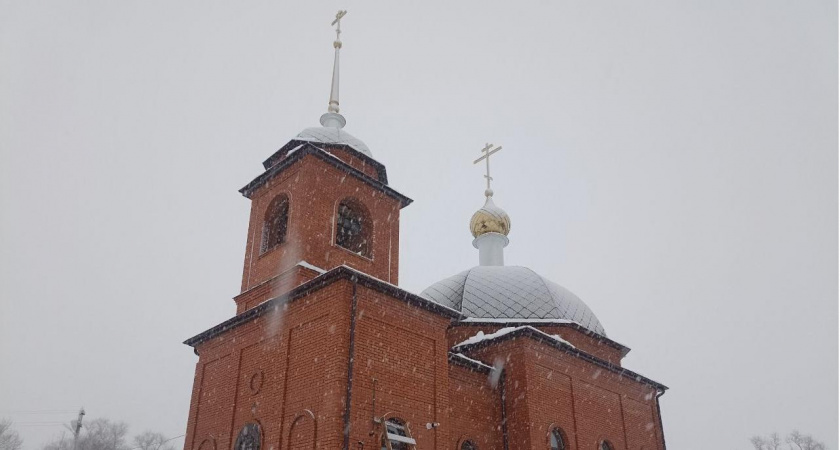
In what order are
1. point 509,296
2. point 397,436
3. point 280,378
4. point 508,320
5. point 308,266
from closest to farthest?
point 397,436, point 280,378, point 308,266, point 508,320, point 509,296

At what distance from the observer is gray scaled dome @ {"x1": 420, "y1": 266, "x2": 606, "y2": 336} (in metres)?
15.7

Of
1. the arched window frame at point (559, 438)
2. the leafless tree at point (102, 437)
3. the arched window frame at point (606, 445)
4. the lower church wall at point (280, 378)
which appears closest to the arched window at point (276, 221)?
the lower church wall at point (280, 378)

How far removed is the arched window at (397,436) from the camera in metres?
9.34

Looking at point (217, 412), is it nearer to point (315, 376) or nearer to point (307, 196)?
point (315, 376)

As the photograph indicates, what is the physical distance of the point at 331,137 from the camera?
1350 centimetres

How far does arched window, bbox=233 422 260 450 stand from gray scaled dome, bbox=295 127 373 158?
5.54m

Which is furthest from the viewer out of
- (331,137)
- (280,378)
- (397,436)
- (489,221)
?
(489,221)

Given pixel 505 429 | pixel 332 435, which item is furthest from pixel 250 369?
pixel 505 429

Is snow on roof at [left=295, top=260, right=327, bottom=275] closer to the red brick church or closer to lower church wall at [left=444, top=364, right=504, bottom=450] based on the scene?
the red brick church

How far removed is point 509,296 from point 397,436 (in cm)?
714

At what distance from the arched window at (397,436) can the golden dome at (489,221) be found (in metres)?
10.3

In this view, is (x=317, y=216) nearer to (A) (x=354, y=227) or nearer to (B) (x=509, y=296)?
(A) (x=354, y=227)

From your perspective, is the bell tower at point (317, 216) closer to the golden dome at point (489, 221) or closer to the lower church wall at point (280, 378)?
→ the lower church wall at point (280, 378)

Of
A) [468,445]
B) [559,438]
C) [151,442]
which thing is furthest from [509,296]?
[151,442]
